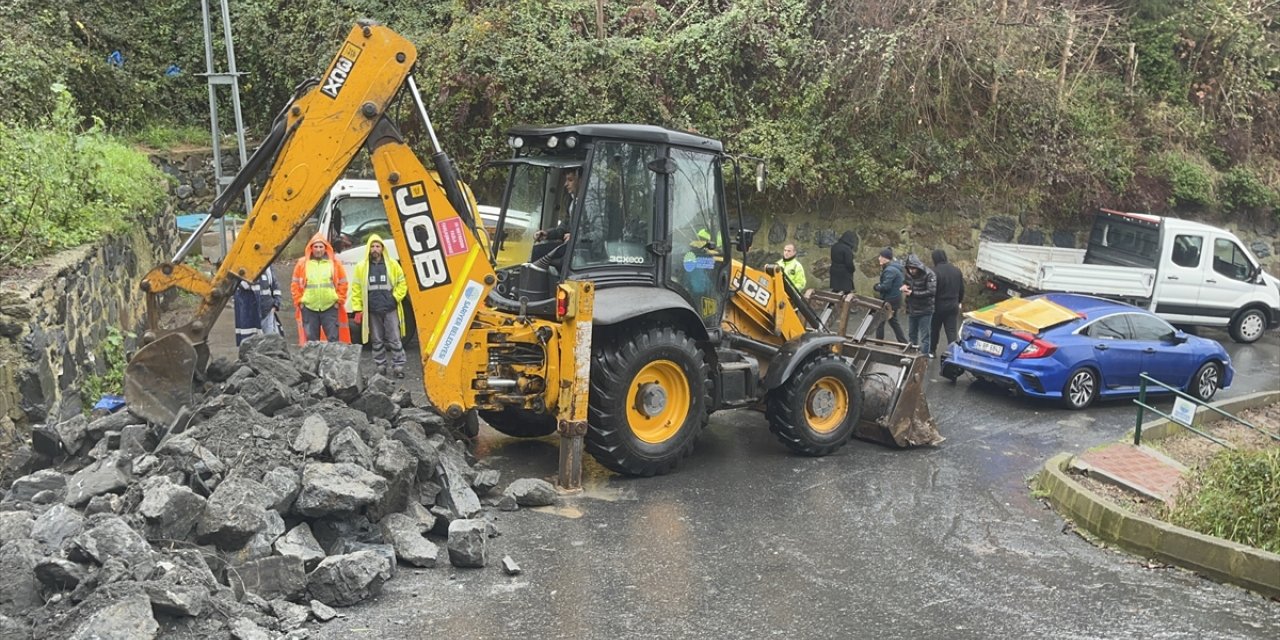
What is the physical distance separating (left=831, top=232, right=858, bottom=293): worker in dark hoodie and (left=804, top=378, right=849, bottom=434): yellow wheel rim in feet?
18.8

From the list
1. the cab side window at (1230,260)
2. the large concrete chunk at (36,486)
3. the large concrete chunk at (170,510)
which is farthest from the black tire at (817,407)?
the cab side window at (1230,260)

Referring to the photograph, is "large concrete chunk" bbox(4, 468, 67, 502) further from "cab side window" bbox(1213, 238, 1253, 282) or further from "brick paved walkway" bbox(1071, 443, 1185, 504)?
"cab side window" bbox(1213, 238, 1253, 282)

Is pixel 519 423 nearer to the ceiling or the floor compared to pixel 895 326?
nearer to the floor

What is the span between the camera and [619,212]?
886cm

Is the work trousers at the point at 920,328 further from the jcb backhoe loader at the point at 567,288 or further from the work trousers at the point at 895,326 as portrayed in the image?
the jcb backhoe loader at the point at 567,288

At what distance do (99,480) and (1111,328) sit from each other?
1077 cm

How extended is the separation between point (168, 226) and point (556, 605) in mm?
11611

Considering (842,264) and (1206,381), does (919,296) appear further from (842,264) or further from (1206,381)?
(1206,381)

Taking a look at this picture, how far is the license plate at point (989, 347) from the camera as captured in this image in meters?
12.6

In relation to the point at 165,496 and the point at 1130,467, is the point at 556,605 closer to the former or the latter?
the point at 165,496

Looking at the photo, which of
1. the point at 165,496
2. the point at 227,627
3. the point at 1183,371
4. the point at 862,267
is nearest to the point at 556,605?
the point at 227,627

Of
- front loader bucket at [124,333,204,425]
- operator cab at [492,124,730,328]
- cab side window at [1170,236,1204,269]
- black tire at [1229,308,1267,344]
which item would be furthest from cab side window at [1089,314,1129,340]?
front loader bucket at [124,333,204,425]

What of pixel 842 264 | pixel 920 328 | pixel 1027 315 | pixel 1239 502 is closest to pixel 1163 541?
pixel 1239 502

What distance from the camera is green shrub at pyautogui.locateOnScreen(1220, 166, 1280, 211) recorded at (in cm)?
1997
